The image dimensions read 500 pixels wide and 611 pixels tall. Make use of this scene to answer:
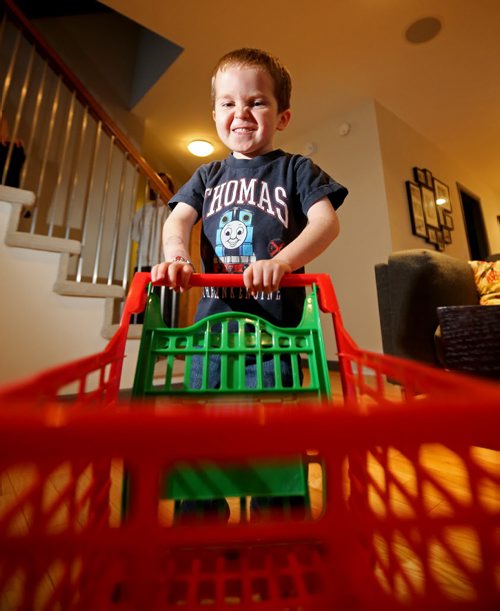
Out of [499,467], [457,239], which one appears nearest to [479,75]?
[457,239]

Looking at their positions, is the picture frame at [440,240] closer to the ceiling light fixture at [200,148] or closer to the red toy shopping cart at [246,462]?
the ceiling light fixture at [200,148]

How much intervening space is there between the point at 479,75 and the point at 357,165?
1098 millimetres

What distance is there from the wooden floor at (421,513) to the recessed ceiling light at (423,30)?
2537 millimetres

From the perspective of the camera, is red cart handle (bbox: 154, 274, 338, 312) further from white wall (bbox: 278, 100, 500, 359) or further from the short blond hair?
white wall (bbox: 278, 100, 500, 359)

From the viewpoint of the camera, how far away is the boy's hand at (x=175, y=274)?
0.45 m

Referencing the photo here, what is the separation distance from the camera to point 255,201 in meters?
0.61

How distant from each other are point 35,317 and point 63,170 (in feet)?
5.75

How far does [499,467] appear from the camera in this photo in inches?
33.8

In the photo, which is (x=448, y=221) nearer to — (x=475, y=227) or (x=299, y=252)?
(x=475, y=227)

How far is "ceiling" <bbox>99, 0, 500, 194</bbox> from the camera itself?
193 centimetres

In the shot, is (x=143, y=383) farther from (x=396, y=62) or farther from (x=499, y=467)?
(x=396, y=62)

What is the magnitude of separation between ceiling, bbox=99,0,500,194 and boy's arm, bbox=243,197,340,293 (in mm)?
2127

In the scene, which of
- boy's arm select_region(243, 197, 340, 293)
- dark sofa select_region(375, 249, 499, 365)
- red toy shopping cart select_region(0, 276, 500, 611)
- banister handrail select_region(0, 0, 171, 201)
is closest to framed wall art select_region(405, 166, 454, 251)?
dark sofa select_region(375, 249, 499, 365)

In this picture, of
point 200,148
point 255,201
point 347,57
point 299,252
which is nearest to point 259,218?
point 255,201
